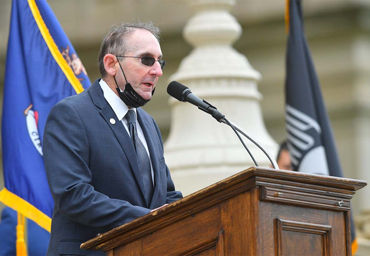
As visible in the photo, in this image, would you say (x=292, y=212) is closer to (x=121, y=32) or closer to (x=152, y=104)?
(x=121, y=32)

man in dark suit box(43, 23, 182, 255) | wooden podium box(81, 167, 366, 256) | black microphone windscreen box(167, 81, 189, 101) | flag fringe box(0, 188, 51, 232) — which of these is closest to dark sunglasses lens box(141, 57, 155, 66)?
man in dark suit box(43, 23, 182, 255)

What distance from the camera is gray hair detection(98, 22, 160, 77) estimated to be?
12.1ft

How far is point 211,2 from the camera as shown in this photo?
687 cm

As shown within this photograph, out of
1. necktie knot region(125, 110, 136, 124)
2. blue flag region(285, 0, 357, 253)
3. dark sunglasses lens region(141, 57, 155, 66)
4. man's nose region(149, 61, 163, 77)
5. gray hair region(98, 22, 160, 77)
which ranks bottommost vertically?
necktie knot region(125, 110, 136, 124)

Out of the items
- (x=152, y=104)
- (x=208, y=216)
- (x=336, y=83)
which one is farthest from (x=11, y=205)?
(x=152, y=104)

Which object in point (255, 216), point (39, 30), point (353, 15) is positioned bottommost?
point (255, 216)

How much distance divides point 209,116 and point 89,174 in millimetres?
3061

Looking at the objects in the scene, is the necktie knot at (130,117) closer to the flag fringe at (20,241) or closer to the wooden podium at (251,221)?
the wooden podium at (251,221)

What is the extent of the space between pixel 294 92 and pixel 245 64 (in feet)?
1.26

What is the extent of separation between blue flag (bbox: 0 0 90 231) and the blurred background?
606 cm

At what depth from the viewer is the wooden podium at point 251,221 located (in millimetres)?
2965

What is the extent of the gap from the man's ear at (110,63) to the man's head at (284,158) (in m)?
2.62

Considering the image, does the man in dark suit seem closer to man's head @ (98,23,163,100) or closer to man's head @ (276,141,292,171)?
man's head @ (98,23,163,100)

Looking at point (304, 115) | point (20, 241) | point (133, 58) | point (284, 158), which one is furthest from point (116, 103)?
point (304, 115)
